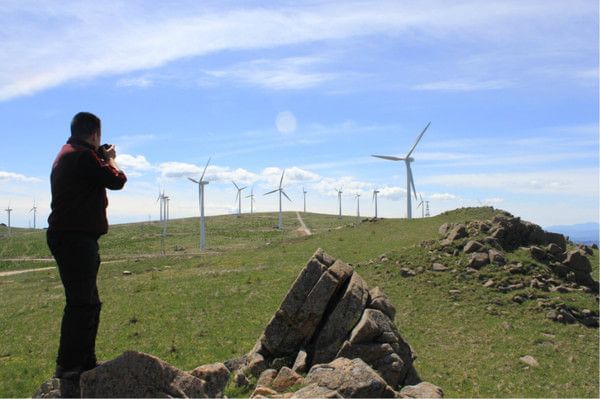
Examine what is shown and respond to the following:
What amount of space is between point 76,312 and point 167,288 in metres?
30.4

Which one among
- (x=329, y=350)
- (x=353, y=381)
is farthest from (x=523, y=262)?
(x=353, y=381)

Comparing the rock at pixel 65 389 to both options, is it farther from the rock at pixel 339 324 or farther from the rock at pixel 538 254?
the rock at pixel 538 254

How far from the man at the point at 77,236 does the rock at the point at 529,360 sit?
18.5m

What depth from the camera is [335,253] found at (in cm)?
5244

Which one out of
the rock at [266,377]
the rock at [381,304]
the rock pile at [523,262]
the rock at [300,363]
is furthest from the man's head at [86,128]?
the rock pile at [523,262]

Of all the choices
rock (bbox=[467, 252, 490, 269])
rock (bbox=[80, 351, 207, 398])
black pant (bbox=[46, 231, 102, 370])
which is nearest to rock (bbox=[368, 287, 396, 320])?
rock (bbox=[80, 351, 207, 398])

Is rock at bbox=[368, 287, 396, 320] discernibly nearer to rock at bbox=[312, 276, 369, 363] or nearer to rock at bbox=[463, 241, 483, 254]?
rock at bbox=[312, 276, 369, 363]

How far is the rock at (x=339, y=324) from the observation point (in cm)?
1656

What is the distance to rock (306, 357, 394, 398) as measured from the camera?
11494 millimetres

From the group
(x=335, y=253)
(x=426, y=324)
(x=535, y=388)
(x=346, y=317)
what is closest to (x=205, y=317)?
(x=426, y=324)

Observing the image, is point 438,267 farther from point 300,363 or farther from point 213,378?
point 213,378

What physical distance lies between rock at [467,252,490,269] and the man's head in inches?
1090

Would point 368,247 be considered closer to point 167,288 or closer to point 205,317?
point 167,288

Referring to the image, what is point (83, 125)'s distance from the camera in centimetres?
977
